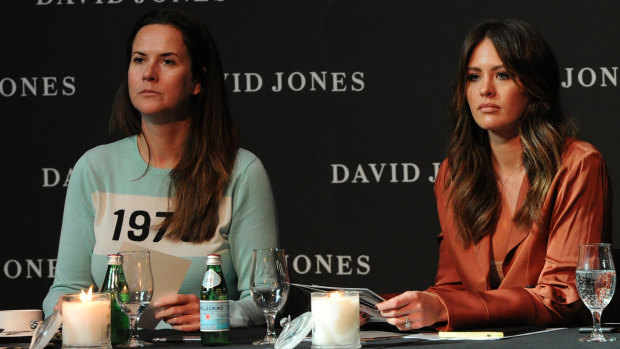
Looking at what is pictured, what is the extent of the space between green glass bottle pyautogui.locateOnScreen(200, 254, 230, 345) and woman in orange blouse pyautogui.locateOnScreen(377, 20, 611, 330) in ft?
2.74

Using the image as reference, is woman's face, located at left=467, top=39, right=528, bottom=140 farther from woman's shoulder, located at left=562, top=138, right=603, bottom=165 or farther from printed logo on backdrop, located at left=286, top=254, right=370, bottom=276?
printed logo on backdrop, located at left=286, top=254, right=370, bottom=276

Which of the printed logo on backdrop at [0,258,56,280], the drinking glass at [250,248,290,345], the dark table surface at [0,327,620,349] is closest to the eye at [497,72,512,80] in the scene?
Result: the dark table surface at [0,327,620,349]

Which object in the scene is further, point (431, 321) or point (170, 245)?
point (170, 245)

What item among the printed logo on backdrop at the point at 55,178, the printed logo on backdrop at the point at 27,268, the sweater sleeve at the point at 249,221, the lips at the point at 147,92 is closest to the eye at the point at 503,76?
the sweater sleeve at the point at 249,221

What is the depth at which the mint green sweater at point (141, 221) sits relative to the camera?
2.68 meters

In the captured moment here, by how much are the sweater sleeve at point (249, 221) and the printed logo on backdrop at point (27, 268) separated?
55.9 inches

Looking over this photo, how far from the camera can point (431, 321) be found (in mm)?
2021

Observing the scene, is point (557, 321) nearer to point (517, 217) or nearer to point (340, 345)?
point (517, 217)

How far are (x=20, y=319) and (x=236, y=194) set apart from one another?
799 millimetres

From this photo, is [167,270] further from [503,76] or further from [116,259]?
[503,76]

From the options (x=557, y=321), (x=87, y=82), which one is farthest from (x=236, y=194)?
(x=87, y=82)

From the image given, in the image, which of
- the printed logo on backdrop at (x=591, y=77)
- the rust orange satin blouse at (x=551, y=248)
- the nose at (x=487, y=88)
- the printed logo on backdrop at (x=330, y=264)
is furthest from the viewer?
the printed logo on backdrop at (x=330, y=264)

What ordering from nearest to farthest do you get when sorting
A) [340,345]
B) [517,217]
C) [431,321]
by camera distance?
1. [340,345]
2. [431,321]
3. [517,217]

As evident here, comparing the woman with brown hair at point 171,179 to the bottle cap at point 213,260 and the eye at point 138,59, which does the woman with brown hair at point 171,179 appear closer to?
the eye at point 138,59
